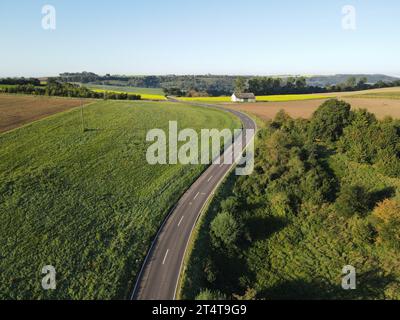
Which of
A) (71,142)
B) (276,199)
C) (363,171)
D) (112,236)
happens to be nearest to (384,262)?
(276,199)

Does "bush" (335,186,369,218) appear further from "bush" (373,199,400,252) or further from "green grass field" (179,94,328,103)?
"green grass field" (179,94,328,103)

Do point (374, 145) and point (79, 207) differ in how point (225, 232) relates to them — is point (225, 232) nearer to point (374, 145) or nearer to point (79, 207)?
point (79, 207)

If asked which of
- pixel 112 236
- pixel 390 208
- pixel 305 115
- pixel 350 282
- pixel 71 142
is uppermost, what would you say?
pixel 305 115

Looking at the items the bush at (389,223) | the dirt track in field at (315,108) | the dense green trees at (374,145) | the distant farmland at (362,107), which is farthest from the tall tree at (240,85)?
the bush at (389,223)

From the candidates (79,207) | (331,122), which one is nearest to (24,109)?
(79,207)

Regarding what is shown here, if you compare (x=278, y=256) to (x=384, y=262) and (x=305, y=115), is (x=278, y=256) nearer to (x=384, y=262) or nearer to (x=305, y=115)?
(x=384, y=262)

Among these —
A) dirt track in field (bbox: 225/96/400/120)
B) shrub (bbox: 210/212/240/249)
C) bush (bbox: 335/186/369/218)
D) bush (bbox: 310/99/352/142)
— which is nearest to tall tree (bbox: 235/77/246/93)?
dirt track in field (bbox: 225/96/400/120)
